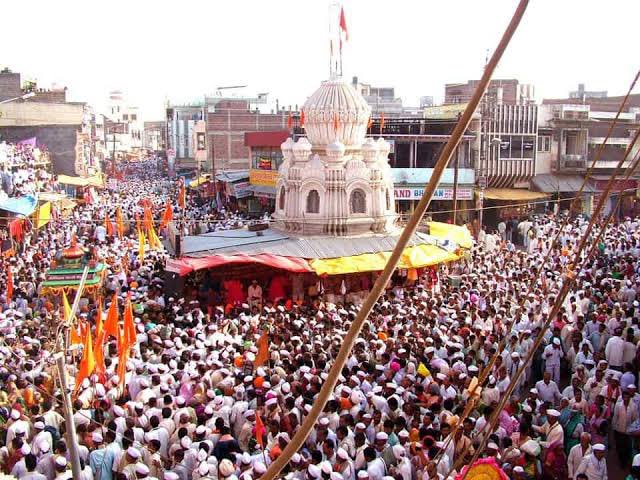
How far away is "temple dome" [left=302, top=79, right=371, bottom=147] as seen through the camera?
20.5 meters

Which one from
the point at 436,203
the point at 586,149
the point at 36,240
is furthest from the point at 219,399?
the point at 586,149

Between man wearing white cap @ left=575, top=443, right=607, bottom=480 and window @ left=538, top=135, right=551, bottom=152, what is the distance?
28.2 meters

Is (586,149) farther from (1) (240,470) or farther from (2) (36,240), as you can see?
(1) (240,470)

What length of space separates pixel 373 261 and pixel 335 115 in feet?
17.5

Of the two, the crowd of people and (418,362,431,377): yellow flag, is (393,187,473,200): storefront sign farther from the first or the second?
(418,362,431,377): yellow flag

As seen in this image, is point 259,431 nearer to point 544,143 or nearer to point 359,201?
point 359,201

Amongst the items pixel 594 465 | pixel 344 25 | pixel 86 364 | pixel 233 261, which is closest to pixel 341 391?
pixel 594 465

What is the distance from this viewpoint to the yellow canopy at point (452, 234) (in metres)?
20.0

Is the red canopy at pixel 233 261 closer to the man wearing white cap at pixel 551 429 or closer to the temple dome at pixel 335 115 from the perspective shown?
the temple dome at pixel 335 115

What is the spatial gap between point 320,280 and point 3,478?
36.2 feet

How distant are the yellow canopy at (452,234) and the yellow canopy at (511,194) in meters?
9.55

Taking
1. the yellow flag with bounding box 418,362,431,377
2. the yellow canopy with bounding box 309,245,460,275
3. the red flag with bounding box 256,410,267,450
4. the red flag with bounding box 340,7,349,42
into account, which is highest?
the red flag with bounding box 340,7,349,42

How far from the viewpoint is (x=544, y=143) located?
33844 millimetres

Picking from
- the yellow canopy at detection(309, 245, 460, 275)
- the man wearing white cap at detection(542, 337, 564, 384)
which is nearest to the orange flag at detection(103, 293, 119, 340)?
the yellow canopy at detection(309, 245, 460, 275)
